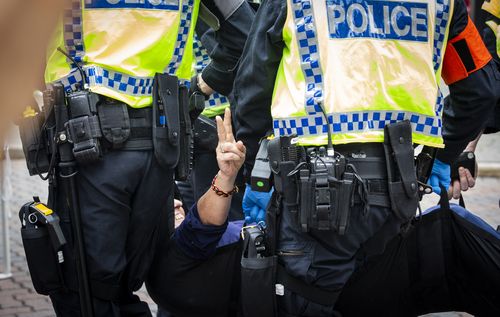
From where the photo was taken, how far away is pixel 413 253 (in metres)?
3.06

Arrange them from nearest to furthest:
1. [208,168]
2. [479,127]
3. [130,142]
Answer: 1. [130,142]
2. [479,127]
3. [208,168]

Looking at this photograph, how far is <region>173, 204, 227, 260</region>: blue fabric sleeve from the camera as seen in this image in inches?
121

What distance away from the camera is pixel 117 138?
2.91 metres

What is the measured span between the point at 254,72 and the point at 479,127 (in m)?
1.08

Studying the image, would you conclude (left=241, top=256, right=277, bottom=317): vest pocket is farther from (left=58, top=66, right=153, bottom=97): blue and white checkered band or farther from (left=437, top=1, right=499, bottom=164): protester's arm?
(left=437, top=1, right=499, bottom=164): protester's arm

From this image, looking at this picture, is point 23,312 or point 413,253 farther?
point 23,312

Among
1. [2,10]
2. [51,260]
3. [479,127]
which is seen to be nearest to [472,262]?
[479,127]

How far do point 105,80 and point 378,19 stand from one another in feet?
3.59

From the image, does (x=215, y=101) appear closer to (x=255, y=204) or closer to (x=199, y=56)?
(x=199, y=56)

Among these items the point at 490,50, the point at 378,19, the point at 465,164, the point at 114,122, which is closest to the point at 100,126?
the point at 114,122

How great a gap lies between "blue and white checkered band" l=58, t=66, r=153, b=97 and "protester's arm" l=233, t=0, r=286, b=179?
0.42 meters

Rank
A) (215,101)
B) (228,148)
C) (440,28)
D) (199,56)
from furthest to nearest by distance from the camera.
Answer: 1. (199,56)
2. (215,101)
3. (228,148)
4. (440,28)

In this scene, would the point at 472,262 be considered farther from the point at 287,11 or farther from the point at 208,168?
the point at 208,168

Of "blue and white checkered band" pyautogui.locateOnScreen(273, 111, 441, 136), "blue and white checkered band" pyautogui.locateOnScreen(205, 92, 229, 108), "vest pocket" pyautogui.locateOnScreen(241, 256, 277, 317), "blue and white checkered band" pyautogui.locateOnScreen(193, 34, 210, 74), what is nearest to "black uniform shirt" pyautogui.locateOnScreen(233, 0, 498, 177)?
"blue and white checkered band" pyautogui.locateOnScreen(273, 111, 441, 136)
